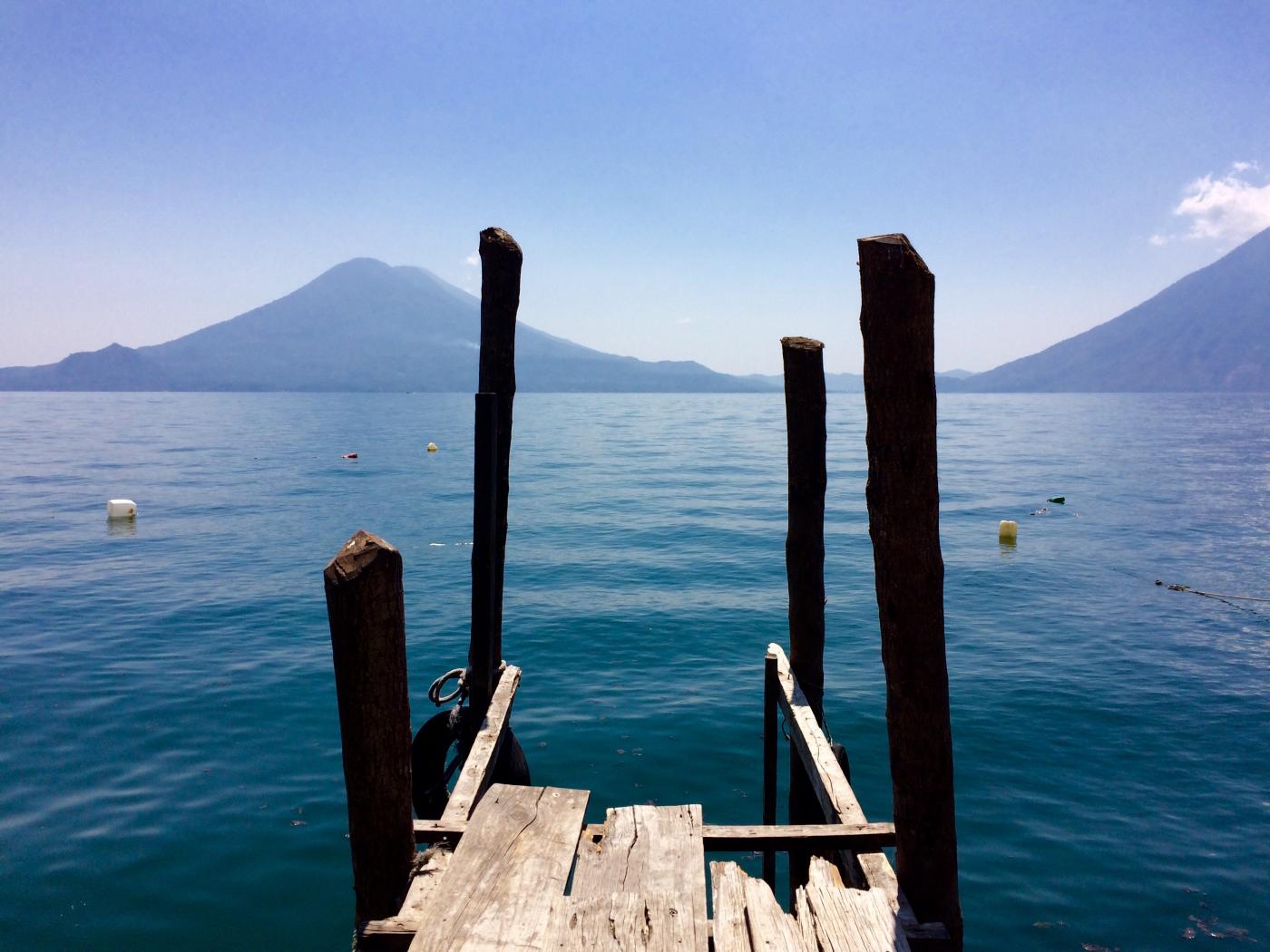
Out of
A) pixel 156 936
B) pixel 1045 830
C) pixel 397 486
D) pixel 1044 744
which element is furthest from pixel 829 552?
pixel 397 486

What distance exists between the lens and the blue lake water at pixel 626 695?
25.3ft

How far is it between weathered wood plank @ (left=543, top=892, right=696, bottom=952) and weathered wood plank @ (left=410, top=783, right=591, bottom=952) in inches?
3.1

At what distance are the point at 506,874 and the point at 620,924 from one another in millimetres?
705

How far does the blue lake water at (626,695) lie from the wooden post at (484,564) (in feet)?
8.09

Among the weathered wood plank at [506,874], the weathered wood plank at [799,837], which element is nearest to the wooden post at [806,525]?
the weathered wood plank at [799,837]

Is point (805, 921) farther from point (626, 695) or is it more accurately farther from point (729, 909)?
point (626, 695)

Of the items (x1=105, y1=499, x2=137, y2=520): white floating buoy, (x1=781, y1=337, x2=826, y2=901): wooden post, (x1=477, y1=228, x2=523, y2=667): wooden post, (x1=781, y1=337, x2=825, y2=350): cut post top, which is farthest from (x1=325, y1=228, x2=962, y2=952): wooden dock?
(x1=105, y1=499, x2=137, y2=520): white floating buoy

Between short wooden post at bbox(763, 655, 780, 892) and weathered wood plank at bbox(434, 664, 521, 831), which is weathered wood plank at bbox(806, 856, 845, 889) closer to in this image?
weathered wood plank at bbox(434, 664, 521, 831)

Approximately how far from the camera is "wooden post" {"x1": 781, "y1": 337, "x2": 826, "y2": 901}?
7.60 meters

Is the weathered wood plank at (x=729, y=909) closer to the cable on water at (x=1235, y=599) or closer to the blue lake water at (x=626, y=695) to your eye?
the blue lake water at (x=626, y=695)

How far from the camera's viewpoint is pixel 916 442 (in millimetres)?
3758

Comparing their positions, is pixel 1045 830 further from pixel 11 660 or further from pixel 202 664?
pixel 11 660

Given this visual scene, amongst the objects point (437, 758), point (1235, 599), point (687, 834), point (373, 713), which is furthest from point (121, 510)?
point (1235, 599)

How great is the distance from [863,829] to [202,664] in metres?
12.2
